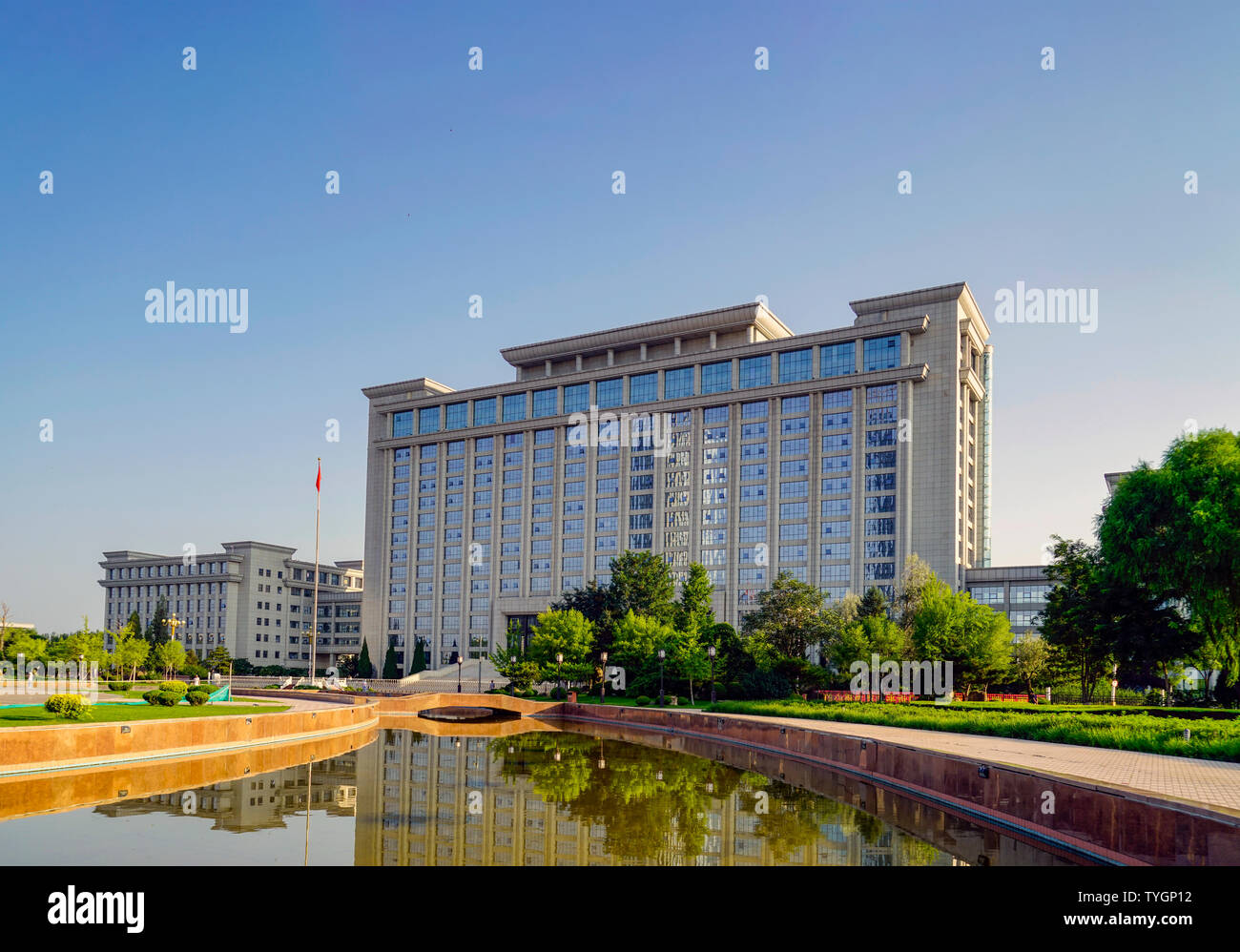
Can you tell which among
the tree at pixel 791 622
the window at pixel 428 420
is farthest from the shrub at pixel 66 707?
the window at pixel 428 420

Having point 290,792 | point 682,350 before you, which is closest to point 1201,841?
point 290,792

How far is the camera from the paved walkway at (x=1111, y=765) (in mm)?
17656

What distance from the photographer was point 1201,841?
46.5ft

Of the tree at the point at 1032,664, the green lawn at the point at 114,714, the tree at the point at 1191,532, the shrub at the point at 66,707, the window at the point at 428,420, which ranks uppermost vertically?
the window at the point at 428,420

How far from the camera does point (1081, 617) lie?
53344 millimetres

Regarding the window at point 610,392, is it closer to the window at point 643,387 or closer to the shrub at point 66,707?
the window at point 643,387

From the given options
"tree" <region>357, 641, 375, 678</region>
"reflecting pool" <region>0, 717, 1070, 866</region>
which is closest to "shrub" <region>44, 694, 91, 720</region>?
"reflecting pool" <region>0, 717, 1070, 866</region>

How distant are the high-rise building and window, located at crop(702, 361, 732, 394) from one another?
21 centimetres

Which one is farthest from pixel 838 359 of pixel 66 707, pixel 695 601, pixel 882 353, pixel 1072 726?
pixel 66 707

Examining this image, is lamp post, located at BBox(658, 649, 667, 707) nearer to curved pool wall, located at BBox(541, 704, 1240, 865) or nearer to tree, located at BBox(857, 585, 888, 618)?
tree, located at BBox(857, 585, 888, 618)

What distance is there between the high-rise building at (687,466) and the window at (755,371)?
203 millimetres

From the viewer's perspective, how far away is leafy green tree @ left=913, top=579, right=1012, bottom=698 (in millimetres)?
58156
